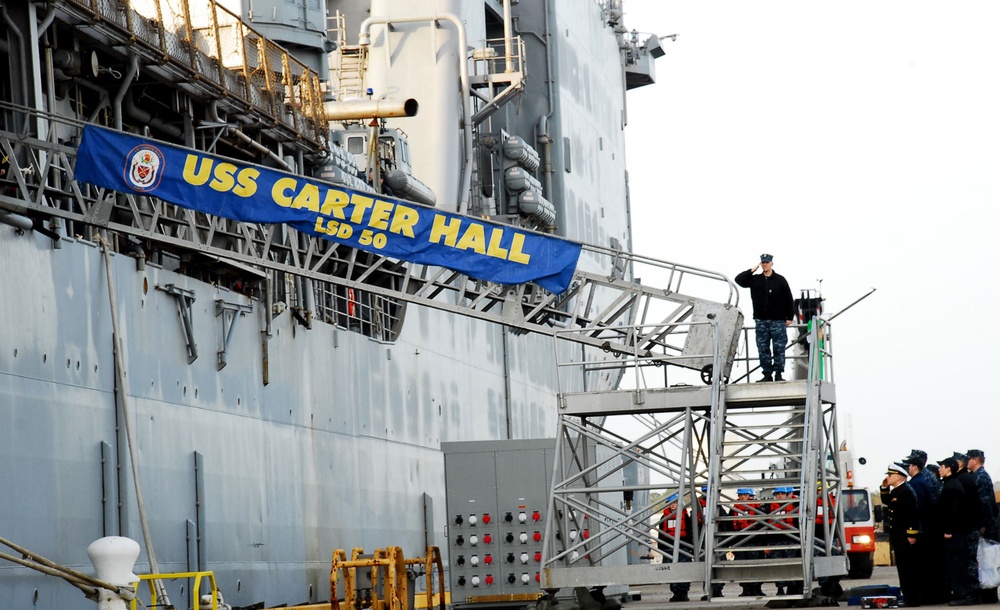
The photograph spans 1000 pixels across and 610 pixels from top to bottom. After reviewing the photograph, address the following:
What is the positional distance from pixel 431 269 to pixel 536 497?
32.5 ft

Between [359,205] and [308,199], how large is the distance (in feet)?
1.85

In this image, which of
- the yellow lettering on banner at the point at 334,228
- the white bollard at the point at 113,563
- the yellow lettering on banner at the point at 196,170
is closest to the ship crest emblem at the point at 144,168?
the yellow lettering on banner at the point at 196,170

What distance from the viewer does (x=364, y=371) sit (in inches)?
941

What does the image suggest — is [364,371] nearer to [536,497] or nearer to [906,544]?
[536,497]

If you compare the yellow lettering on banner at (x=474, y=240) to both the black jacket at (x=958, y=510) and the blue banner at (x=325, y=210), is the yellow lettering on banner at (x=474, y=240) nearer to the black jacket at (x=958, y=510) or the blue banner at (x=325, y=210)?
the blue banner at (x=325, y=210)

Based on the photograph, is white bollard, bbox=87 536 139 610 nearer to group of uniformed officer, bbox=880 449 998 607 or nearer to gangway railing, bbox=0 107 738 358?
gangway railing, bbox=0 107 738 358

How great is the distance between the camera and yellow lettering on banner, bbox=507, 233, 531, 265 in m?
17.1

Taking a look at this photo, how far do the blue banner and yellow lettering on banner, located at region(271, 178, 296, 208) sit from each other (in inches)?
0.4

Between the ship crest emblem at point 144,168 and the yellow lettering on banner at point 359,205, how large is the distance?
2119 mm

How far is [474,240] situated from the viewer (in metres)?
17.0

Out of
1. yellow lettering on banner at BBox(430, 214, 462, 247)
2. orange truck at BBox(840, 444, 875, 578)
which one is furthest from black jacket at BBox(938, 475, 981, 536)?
orange truck at BBox(840, 444, 875, 578)

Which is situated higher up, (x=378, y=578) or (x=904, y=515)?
(x=904, y=515)

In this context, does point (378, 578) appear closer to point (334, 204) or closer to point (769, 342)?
point (334, 204)

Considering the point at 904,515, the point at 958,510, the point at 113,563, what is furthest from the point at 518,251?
the point at 113,563
